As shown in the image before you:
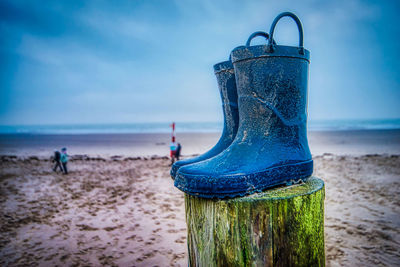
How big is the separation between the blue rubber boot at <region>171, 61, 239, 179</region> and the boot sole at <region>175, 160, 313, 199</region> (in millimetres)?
498

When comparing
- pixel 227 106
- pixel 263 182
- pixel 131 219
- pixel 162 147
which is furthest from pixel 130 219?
pixel 162 147

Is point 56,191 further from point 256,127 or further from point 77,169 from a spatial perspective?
point 256,127

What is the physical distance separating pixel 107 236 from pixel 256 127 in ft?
9.87

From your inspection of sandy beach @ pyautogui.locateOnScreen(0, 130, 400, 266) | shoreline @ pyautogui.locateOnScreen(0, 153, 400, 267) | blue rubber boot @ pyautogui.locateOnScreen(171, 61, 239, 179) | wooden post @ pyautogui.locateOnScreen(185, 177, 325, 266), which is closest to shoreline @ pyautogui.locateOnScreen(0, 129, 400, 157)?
shoreline @ pyautogui.locateOnScreen(0, 153, 400, 267)

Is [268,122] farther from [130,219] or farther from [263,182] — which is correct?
[130,219]

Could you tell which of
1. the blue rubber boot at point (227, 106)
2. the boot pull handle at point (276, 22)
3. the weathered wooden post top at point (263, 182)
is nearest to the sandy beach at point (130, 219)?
the blue rubber boot at point (227, 106)

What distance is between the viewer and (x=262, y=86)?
1.37 metres

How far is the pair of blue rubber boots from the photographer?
1233 mm

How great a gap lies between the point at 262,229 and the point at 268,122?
0.56 m

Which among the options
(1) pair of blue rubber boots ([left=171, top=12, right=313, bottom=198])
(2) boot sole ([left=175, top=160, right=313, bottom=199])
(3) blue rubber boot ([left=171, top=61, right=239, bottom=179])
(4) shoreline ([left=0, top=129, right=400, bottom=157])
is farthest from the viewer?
(4) shoreline ([left=0, top=129, right=400, bottom=157])

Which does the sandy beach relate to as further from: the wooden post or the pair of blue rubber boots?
the pair of blue rubber boots

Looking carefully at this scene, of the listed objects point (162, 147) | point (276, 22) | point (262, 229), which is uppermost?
point (276, 22)

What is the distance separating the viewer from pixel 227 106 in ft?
5.77

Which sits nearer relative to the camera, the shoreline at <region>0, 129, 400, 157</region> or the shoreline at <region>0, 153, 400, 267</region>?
the shoreline at <region>0, 153, 400, 267</region>
